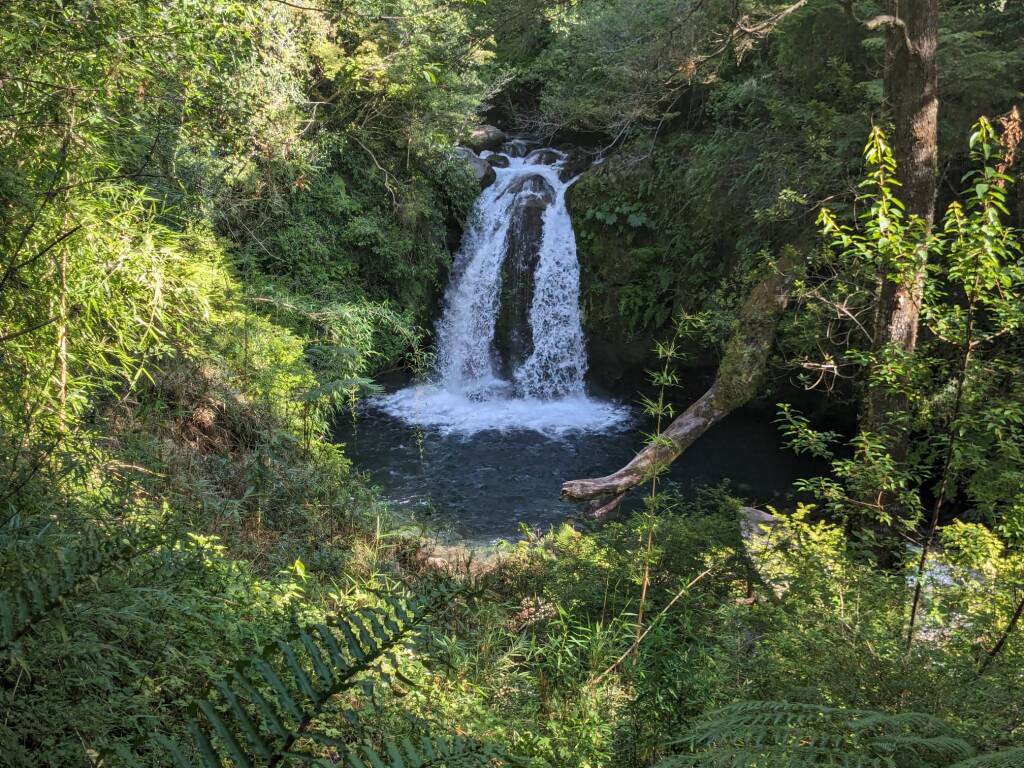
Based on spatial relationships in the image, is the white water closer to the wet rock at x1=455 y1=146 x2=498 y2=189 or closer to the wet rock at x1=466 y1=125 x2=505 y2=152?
the wet rock at x1=455 y1=146 x2=498 y2=189

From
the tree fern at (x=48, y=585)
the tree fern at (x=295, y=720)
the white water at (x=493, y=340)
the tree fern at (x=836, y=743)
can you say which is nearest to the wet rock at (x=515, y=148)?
the white water at (x=493, y=340)

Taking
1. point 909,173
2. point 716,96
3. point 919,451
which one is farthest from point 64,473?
point 716,96

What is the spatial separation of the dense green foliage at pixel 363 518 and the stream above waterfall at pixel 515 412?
7.73 ft

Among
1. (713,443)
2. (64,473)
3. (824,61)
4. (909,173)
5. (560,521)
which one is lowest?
(560,521)

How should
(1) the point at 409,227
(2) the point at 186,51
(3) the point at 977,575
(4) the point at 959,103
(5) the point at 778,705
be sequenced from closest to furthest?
(5) the point at 778,705 → (3) the point at 977,575 → (2) the point at 186,51 → (4) the point at 959,103 → (1) the point at 409,227

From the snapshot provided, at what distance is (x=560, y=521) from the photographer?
8.43m

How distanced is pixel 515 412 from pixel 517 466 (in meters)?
2.23

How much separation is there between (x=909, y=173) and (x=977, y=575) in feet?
11.2

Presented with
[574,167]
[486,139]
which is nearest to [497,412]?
[574,167]

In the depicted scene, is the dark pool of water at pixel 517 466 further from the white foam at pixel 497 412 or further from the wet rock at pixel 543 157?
the wet rock at pixel 543 157

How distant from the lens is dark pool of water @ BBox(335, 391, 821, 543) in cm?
867

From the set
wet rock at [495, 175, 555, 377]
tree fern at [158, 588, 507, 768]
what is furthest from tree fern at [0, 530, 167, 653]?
wet rock at [495, 175, 555, 377]

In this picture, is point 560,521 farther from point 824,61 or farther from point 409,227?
point 824,61

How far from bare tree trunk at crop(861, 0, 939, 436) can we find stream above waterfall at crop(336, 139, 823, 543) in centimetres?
421
